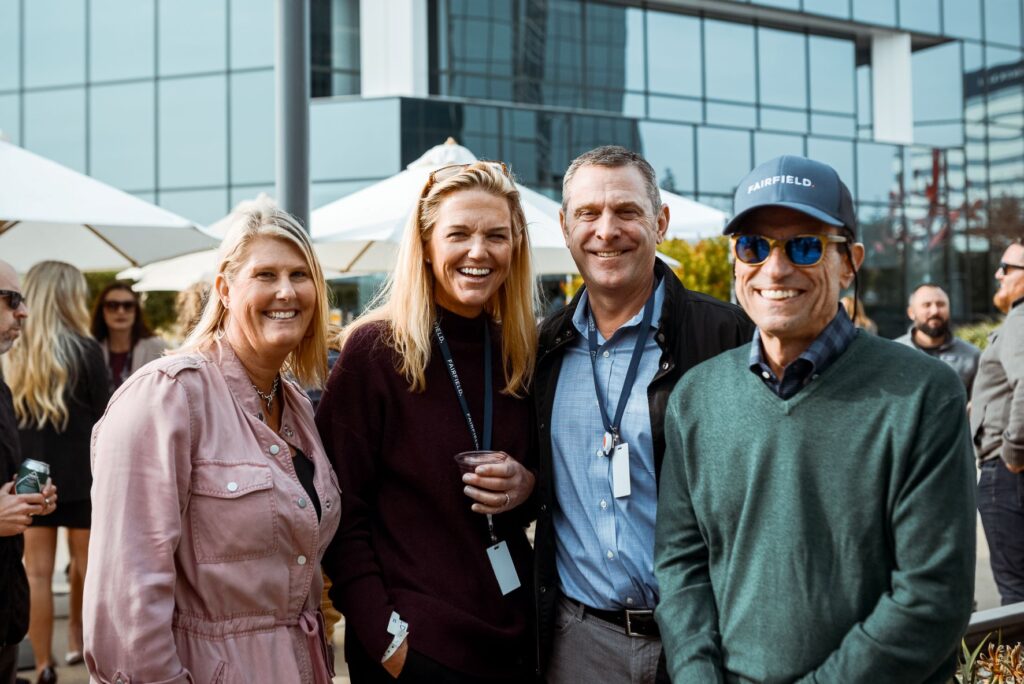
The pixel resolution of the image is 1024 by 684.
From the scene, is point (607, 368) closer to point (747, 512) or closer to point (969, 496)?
point (747, 512)

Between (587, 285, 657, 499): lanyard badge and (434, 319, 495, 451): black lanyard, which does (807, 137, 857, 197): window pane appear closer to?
(587, 285, 657, 499): lanyard badge

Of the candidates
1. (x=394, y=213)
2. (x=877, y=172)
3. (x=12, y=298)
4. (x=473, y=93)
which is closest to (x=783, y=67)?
(x=877, y=172)

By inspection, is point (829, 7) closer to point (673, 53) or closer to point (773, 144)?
point (773, 144)

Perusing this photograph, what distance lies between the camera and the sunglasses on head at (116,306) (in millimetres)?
7090

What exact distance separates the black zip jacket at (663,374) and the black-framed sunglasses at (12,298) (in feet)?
7.69

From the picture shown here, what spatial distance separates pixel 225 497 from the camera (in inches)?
94.6

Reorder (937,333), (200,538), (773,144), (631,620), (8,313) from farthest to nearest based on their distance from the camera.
A: (773,144)
(937,333)
(8,313)
(631,620)
(200,538)

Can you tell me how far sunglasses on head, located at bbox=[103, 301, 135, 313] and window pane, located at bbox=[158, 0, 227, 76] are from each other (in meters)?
14.8

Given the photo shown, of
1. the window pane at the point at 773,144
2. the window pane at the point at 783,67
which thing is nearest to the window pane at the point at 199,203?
the window pane at the point at 773,144

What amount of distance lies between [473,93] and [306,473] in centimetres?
1884

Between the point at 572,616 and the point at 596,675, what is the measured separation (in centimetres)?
18

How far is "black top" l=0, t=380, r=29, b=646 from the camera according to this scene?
11.5ft

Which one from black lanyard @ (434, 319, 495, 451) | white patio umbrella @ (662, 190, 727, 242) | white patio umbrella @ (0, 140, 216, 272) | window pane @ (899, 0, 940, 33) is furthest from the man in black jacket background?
window pane @ (899, 0, 940, 33)

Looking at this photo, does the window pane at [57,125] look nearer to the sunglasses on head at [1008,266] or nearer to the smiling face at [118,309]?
the smiling face at [118,309]
